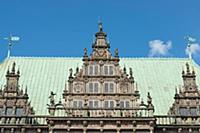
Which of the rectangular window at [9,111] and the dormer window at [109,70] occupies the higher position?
the dormer window at [109,70]

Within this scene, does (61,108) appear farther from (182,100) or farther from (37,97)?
(182,100)

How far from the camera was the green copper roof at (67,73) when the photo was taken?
30.8 meters

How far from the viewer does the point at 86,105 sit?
27.7 m

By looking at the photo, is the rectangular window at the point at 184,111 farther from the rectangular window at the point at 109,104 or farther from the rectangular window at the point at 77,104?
the rectangular window at the point at 77,104

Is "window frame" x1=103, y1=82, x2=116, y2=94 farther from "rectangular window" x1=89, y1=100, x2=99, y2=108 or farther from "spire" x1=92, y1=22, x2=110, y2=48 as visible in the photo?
"spire" x1=92, y1=22, x2=110, y2=48

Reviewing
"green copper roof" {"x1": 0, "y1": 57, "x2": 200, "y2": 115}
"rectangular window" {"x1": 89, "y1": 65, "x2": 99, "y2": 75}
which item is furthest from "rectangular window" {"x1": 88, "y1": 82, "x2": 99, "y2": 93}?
"green copper roof" {"x1": 0, "y1": 57, "x2": 200, "y2": 115}

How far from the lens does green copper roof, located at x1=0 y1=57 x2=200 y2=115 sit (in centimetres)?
3080

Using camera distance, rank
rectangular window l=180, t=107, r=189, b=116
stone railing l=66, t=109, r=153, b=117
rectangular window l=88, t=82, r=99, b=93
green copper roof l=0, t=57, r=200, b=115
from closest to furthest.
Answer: stone railing l=66, t=109, r=153, b=117
rectangular window l=88, t=82, r=99, b=93
rectangular window l=180, t=107, r=189, b=116
green copper roof l=0, t=57, r=200, b=115

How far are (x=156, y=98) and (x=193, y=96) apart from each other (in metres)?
3.03

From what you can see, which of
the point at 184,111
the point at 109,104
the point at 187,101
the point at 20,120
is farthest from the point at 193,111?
the point at 20,120

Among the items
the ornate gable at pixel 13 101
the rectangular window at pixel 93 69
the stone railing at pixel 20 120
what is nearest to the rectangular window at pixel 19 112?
the ornate gable at pixel 13 101

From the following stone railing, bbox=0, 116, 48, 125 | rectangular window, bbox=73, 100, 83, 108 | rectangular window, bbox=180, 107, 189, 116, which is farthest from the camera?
rectangular window, bbox=180, 107, 189, 116

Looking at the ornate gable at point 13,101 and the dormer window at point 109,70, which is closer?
the ornate gable at point 13,101

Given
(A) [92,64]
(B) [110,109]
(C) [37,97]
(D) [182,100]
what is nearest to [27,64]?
(C) [37,97]
